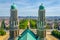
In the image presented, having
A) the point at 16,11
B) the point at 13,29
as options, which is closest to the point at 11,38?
the point at 13,29

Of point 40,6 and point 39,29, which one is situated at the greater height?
point 40,6

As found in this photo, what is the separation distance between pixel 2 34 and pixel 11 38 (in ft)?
97.2

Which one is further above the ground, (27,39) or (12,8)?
(12,8)

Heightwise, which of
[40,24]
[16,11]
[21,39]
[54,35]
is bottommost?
[54,35]

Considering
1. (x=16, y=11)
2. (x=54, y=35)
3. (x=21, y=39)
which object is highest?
(x=16, y=11)

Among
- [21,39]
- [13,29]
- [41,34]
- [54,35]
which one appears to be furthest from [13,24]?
[54,35]

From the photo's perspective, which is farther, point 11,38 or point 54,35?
point 54,35

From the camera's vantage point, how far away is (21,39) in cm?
1900

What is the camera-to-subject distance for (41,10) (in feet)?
61.3

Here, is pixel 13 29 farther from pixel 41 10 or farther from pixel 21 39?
pixel 41 10

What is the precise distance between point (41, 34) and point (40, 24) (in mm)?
1038

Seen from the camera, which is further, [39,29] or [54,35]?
[54,35]

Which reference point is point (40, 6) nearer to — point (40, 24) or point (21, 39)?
point (40, 24)

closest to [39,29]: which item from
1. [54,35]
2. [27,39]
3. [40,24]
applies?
[40,24]
